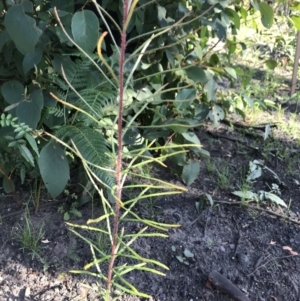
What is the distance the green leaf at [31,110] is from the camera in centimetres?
138

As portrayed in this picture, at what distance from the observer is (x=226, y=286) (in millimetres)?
1524

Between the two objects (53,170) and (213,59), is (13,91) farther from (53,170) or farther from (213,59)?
(213,59)

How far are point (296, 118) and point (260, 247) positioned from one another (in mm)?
1226

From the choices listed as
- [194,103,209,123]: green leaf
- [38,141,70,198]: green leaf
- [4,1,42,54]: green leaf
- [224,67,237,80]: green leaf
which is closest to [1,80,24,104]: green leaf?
[38,141,70,198]: green leaf

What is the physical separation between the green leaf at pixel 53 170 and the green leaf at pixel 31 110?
10 centimetres

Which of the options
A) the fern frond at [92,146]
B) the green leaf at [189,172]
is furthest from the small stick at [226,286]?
the fern frond at [92,146]

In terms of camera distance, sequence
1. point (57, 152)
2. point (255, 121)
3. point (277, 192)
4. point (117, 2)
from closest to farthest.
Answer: point (57, 152), point (117, 2), point (277, 192), point (255, 121)

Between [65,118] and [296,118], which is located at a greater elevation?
[65,118]

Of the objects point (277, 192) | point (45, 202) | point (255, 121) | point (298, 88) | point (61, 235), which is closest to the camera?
point (61, 235)

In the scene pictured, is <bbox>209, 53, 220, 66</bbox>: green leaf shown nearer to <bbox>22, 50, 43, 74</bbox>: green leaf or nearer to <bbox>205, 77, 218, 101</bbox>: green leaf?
<bbox>205, 77, 218, 101</bbox>: green leaf

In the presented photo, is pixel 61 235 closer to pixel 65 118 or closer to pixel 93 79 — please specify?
pixel 65 118

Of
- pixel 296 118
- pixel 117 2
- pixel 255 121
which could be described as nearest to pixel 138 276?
pixel 117 2

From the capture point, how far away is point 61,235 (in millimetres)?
1675

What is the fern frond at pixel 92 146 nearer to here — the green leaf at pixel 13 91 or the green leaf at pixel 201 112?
the green leaf at pixel 13 91
